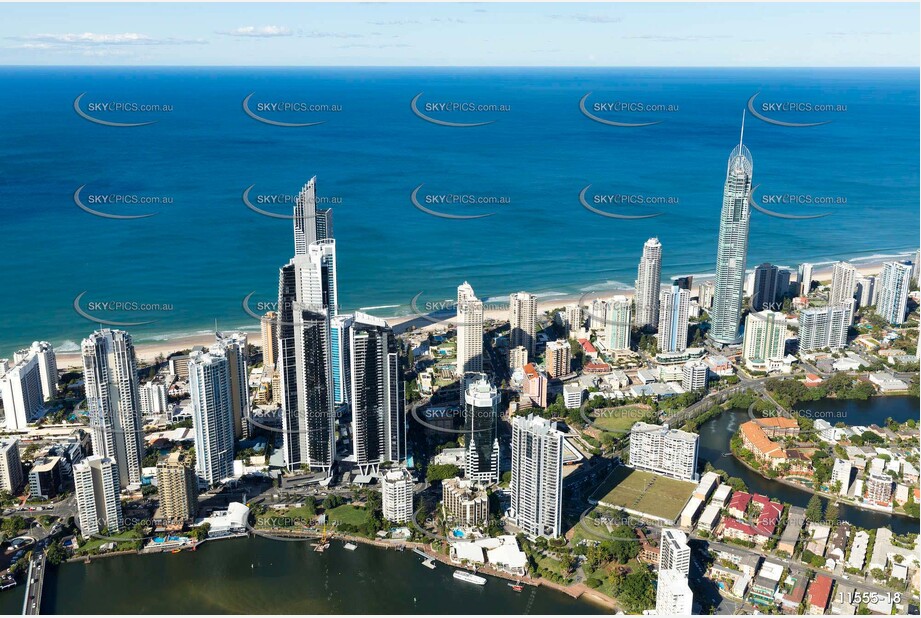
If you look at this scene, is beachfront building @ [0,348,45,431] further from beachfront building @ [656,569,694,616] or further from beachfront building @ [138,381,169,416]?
beachfront building @ [656,569,694,616]

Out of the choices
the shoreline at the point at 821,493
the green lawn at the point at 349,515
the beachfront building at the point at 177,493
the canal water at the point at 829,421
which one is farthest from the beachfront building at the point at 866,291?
the beachfront building at the point at 177,493

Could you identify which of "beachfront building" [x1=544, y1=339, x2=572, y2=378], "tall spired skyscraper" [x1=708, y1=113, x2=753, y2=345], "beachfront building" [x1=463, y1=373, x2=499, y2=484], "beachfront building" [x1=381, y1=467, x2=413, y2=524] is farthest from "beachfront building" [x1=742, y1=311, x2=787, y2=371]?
"beachfront building" [x1=381, y1=467, x2=413, y2=524]

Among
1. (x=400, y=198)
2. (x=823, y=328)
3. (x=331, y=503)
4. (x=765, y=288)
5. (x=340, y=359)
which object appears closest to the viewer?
(x=331, y=503)

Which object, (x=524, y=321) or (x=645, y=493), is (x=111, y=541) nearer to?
(x=645, y=493)

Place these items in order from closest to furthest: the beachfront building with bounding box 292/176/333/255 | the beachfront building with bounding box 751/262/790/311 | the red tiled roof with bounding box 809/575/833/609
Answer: the red tiled roof with bounding box 809/575/833/609 → the beachfront building with bounding box 292/176/333/255 → the beachfront building with bounding box 751/262/790/311

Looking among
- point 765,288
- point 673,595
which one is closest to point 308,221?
point 673,595

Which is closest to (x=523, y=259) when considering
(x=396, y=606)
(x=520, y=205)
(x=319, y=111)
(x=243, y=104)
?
(x=520, y=205)
